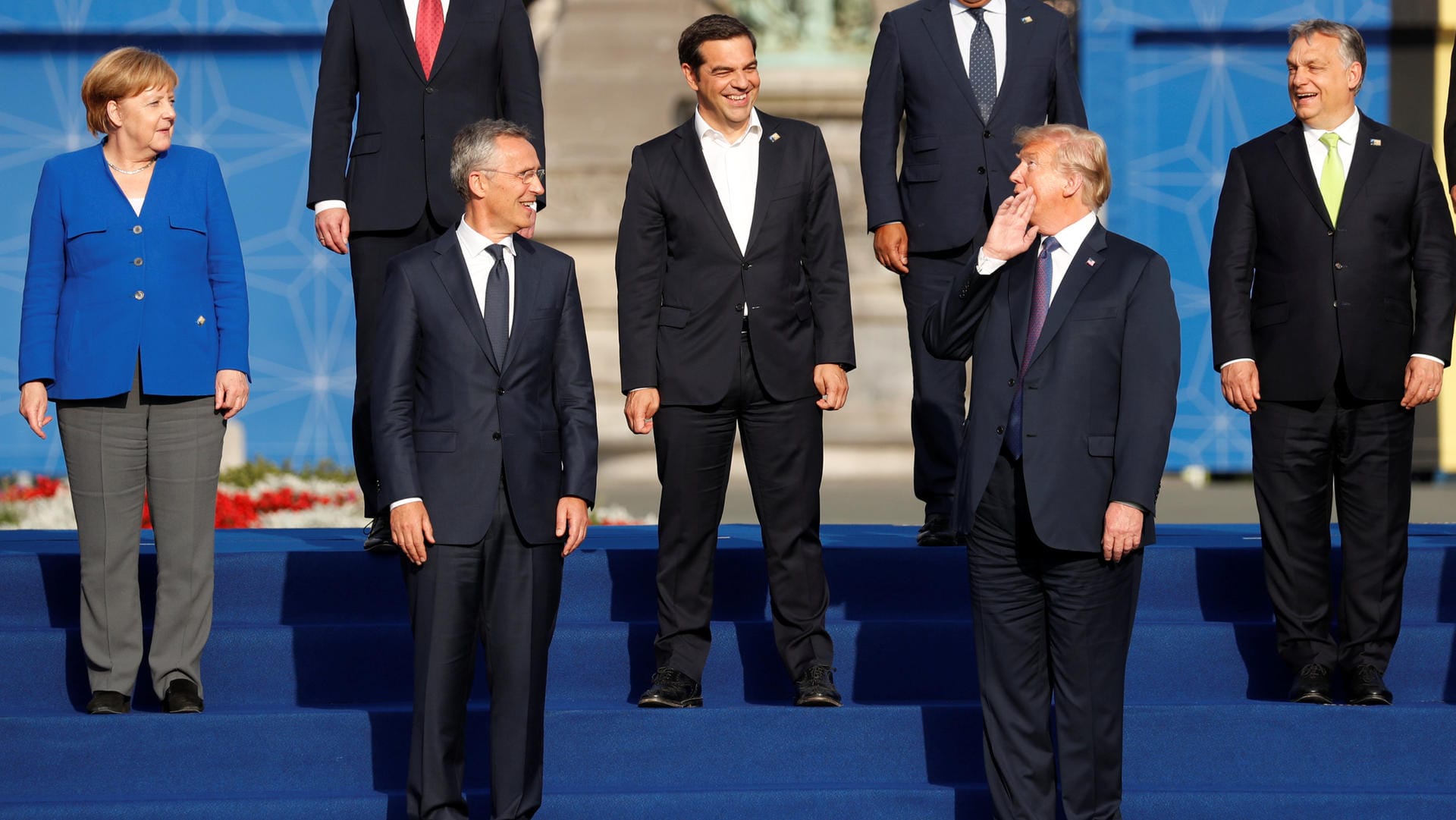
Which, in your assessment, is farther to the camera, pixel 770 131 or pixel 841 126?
pixel 841 126

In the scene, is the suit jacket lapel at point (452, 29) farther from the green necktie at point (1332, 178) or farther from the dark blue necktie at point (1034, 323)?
the green necktie at point (1332, 178)

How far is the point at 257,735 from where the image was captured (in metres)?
4.91

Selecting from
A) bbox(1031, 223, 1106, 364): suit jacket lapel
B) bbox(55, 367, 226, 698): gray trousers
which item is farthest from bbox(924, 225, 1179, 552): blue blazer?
bbox(55, 367, 226, 698): gray trousers

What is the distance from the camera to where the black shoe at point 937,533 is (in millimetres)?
5703

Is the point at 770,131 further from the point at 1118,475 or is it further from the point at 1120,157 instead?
the point at 1120,157

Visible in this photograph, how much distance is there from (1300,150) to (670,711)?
2.31m

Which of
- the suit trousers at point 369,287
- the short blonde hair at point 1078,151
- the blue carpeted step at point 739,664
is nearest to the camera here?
the short blonde hair at point 1078,151

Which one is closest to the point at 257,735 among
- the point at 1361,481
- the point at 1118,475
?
the point at 1118,475

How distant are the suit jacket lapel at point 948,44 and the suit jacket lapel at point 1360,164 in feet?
3.55

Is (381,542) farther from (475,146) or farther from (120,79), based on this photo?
(475,146)

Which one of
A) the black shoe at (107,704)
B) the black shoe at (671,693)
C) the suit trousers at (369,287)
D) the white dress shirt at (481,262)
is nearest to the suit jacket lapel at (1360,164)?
the black shoe at (671,693)

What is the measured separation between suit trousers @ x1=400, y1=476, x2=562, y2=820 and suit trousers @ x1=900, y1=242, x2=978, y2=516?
1538mm

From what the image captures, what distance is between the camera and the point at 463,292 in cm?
438

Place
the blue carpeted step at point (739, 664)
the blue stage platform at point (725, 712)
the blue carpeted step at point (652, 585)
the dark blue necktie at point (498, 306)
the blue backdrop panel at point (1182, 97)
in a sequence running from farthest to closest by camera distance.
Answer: the blue backdrop panel at point (1182, 97)
the blue carpeted step at point (652, 585)
the blue carpeted step at point (739, 664)
the blue stage platform at point (725, 712)
the dark blue necktie at point (498, 306)
